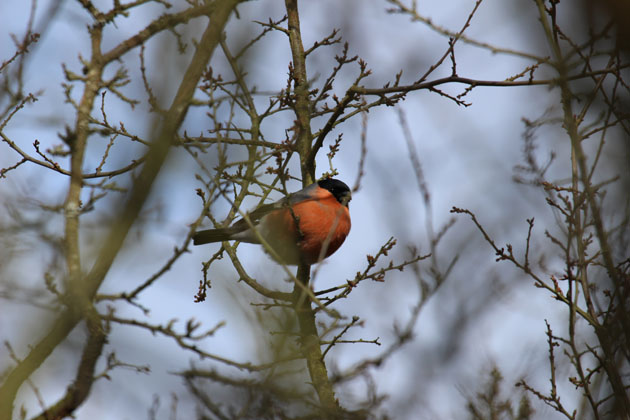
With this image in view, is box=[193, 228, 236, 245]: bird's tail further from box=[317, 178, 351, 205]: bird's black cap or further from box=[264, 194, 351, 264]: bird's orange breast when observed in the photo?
box=[317, 178, 351, 205]: bird's black cap

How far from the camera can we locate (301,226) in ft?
17.4

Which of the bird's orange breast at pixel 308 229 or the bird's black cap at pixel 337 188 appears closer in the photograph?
the bird's orange breast at pixel 308 229

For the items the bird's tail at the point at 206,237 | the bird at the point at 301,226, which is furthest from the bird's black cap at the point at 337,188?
the bird's tail at the point at 206,237

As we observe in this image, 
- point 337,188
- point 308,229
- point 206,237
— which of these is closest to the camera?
point 308,229

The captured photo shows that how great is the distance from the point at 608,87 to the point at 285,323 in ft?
9.20

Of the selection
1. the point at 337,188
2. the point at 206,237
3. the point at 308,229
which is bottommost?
the point at 308,229

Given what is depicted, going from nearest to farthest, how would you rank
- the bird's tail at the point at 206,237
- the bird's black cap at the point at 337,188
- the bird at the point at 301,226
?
the bird at the point at 301,226, the bird's tail at the point at 206,237, the bird's black cap at the point at 337,188

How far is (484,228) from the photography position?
4148mm

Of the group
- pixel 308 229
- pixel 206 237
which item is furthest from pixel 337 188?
pixel 206 237

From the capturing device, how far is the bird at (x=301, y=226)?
16.4 feet

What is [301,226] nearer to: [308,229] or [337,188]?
[308,229]

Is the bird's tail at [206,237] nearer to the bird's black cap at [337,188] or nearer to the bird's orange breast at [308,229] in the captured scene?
the bird's orange breast at [308,229]

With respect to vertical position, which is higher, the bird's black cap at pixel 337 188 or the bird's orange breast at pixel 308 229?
the bird's black cap at pixel 337 188

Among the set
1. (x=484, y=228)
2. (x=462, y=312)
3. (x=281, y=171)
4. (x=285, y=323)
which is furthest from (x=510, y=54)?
(x=285, y=323)
